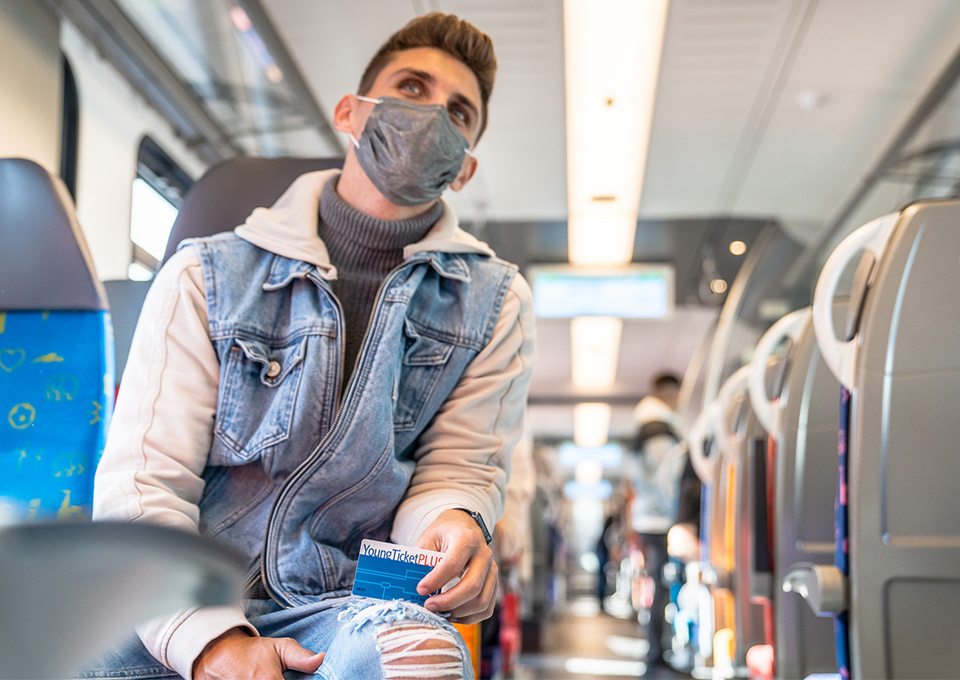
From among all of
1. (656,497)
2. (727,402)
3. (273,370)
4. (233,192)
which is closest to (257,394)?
(273,370)

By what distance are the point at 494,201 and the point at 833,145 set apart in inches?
94.1

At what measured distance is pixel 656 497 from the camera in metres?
6.37

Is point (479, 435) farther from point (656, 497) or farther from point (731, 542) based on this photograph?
point (656, 497)

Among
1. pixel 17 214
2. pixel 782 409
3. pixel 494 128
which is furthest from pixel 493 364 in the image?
pixel 494 128

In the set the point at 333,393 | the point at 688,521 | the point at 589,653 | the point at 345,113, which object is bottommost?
the point at 589,653

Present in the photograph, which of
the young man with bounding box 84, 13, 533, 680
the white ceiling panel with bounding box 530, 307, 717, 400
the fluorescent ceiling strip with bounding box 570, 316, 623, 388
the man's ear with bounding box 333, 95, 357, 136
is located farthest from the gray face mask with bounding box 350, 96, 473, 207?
the white ceiling panel with bounding box 530, 307, 717, 400

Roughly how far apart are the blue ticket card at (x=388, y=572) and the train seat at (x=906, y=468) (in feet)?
3.58

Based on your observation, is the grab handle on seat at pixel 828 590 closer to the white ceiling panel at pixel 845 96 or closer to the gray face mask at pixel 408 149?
the gray face mask at pixel 408 149

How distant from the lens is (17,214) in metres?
1.69

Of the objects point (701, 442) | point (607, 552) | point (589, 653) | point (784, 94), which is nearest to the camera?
point (701, 442)

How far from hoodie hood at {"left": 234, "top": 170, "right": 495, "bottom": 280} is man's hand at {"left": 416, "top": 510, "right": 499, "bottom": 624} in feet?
1.72

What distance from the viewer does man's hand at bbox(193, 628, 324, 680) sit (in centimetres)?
111

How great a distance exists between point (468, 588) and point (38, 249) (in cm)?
109

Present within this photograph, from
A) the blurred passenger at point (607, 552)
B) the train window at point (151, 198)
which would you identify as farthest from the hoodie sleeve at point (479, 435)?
the blurred passenger at point (607, 552)
